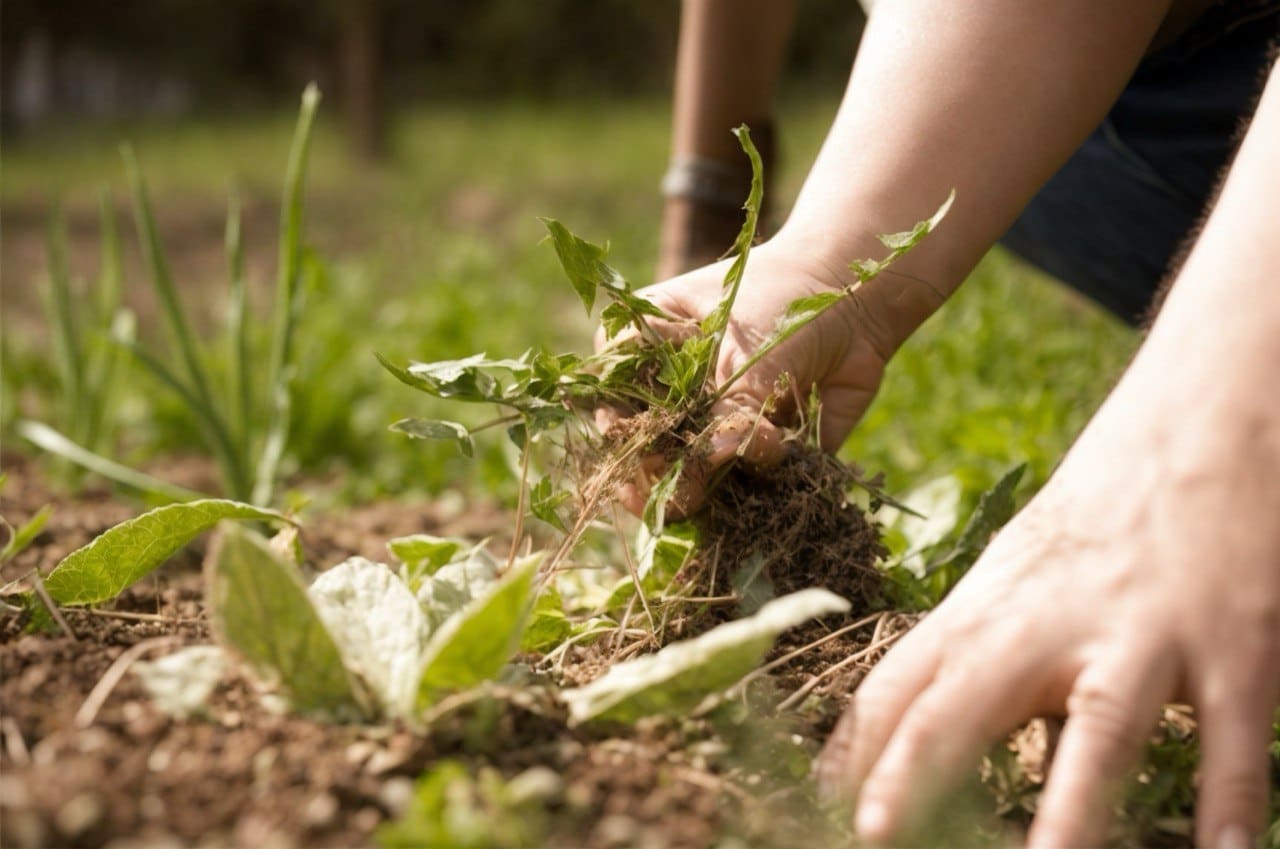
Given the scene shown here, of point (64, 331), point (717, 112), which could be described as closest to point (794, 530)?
point (717, 112)

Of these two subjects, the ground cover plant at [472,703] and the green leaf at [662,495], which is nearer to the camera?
the ground cover plant at [472,703]

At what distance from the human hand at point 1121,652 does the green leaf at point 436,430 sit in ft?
1.48

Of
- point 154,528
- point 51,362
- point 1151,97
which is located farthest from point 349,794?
point 51,362

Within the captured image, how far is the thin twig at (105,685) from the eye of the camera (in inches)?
→ 32.9

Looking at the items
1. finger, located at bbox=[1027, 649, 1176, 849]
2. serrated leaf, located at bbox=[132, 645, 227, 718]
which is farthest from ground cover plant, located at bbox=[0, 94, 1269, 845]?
finger, located at bbox=[1027, 649, 1176, 849]

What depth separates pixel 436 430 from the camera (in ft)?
3.62

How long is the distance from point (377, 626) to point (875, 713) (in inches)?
16.1

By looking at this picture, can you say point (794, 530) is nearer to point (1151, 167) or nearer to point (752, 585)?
point (752, 585)

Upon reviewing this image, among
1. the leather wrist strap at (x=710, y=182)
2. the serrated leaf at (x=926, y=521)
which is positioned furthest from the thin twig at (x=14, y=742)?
the leather wrist strap at (x=710, y=182)

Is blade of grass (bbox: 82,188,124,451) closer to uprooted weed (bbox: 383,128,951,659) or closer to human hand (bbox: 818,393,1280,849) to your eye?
uprooted weed (bbox: 383,128,951,659)

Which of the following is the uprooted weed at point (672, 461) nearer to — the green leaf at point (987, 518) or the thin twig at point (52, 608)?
the green leaf at point (987, 518)

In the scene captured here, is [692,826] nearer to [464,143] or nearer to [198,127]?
[464,143]

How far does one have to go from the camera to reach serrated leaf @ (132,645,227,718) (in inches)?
33.8

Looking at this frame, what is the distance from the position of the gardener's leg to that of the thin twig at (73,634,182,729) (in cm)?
153
